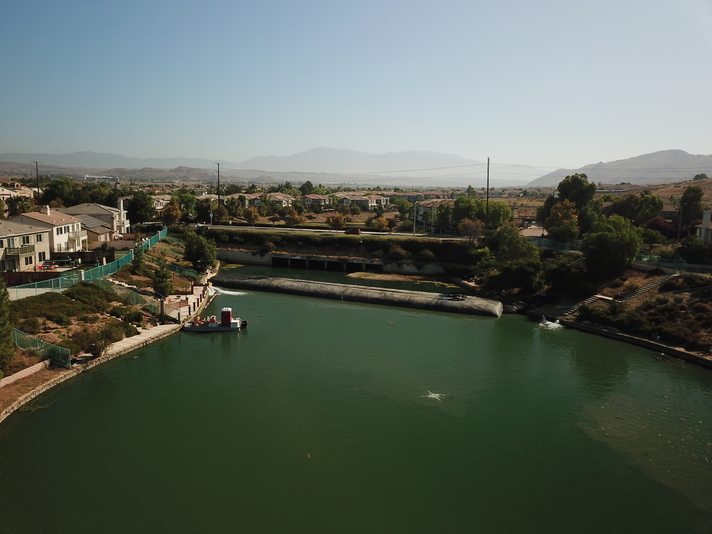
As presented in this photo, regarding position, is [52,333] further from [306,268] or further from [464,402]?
[306,268]

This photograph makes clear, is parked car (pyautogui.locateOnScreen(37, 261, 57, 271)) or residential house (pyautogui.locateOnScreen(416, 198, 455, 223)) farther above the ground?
residential house (pyautogui.locateOnScreen(416, 198, 455, 223))

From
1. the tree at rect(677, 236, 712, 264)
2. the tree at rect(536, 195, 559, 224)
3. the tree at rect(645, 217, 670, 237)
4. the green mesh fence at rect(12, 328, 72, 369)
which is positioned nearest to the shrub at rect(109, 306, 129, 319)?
the green mesh fence at rect(12, 328, 72, 369)

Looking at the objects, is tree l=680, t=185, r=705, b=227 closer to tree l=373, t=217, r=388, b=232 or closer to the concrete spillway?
the concrete spillway

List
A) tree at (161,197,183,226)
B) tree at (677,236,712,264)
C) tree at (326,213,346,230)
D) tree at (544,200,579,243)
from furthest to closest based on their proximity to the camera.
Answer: tree at (326,213,346,230) → tree at (161,197,183,226) → tree at (544,200,579,243) → tree at (677,236,712,264)

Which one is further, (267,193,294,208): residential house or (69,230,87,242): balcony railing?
(267,193,294,208): residential house

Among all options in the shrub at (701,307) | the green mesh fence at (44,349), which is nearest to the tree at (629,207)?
the shrub at (701,307)

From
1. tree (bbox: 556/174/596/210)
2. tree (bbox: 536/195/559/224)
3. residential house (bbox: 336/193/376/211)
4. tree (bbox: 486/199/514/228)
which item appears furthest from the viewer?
residential house (bbox: 336/193/376/211)

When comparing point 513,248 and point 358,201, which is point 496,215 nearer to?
point 513,248
